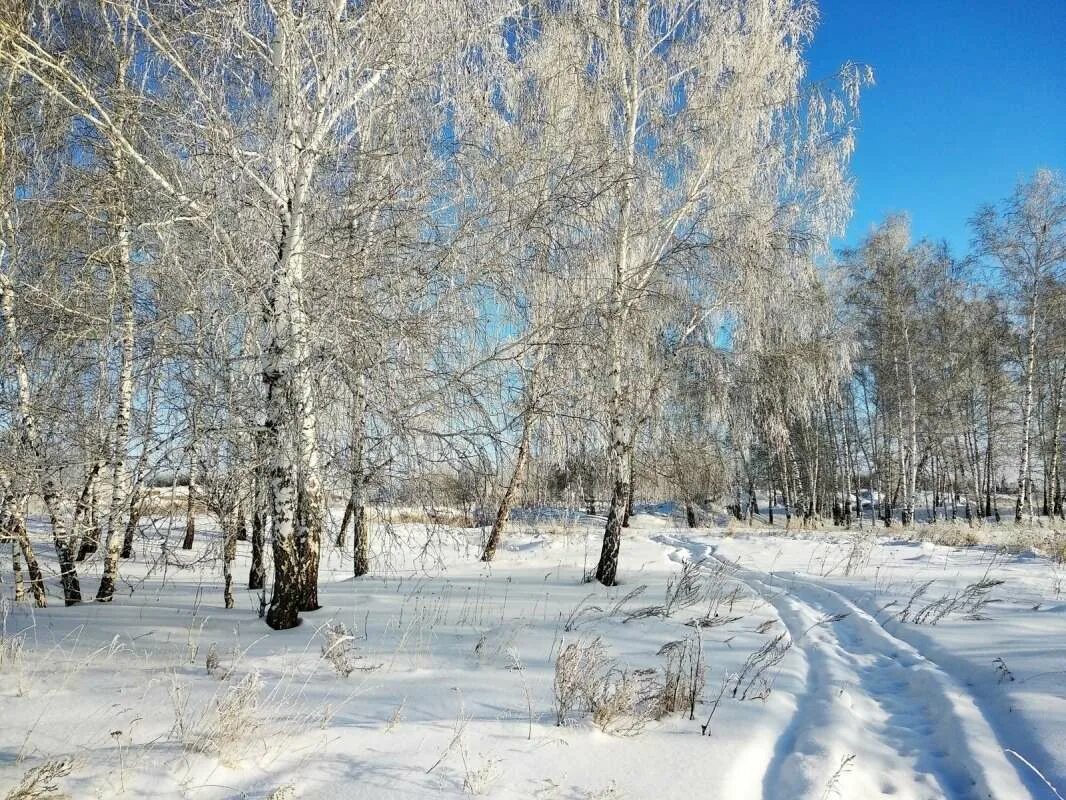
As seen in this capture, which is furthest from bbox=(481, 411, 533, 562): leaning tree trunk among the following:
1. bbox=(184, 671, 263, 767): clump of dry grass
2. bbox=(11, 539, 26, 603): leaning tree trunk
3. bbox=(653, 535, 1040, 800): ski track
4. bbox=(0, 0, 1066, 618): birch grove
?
bbox=(11, 539, 26, 603): leaning tree trunk

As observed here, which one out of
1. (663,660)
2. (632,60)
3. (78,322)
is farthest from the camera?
(632,60)

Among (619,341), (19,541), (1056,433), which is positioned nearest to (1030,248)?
(1056,433)

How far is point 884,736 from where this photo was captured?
9.76 ft

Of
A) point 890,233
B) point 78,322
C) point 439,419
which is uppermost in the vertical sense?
point 890,233

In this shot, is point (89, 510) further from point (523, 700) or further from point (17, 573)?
point (523, 700)

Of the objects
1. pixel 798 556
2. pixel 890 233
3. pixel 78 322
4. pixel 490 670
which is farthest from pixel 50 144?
pixel 890 233

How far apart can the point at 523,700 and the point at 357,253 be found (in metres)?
3.09

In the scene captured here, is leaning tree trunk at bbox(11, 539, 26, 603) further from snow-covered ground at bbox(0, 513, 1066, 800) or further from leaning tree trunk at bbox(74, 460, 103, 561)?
leaning tree trunk at bbox(74, 460, 103, 561)

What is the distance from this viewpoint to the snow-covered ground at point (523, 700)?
238 centimetres

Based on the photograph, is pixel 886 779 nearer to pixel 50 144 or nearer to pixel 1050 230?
pixel 50 144

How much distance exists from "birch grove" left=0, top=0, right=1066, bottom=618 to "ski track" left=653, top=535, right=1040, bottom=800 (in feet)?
8.02

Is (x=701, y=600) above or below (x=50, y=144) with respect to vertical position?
below

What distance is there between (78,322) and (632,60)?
6.70m

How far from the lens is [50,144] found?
5.38 m
